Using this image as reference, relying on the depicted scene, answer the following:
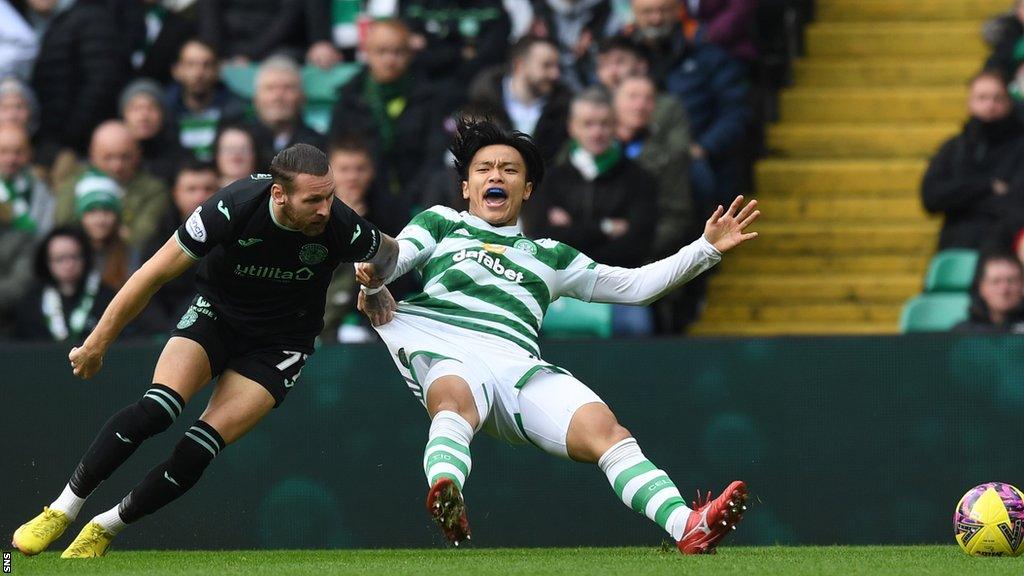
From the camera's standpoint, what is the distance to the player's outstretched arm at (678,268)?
7762mm

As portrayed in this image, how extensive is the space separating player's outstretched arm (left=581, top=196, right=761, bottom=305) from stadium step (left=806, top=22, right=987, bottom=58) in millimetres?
6119

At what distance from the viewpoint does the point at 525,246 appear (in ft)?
26.2

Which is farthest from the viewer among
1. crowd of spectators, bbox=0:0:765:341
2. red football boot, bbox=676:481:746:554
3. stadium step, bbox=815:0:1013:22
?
stadium step, bbox=815:0:1013:22

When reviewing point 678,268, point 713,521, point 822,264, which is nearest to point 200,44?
point 822,264

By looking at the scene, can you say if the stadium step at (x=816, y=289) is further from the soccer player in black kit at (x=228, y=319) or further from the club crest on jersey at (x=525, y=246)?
the soccer player in black kit at (x=228, y=319)

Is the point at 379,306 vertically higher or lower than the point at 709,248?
lower

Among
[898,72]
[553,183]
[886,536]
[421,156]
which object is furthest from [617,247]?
[898,72]

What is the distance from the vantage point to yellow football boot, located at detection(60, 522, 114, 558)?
26.9ft

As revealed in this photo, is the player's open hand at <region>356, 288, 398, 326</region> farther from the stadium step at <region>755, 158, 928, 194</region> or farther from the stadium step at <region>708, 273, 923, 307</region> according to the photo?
the stadium step at <region>755, 158, 928, 194</region>

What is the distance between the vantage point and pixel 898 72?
1341 centimetres

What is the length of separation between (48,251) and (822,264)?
4987mm

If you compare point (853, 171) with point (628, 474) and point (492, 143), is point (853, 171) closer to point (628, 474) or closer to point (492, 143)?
point (492, 143)

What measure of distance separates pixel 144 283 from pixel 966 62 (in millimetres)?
7712

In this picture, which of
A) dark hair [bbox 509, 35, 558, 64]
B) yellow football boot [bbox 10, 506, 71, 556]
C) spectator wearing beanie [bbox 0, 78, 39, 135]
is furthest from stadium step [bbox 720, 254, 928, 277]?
yellow football boot [bbox 10, 506, 71, 556]
